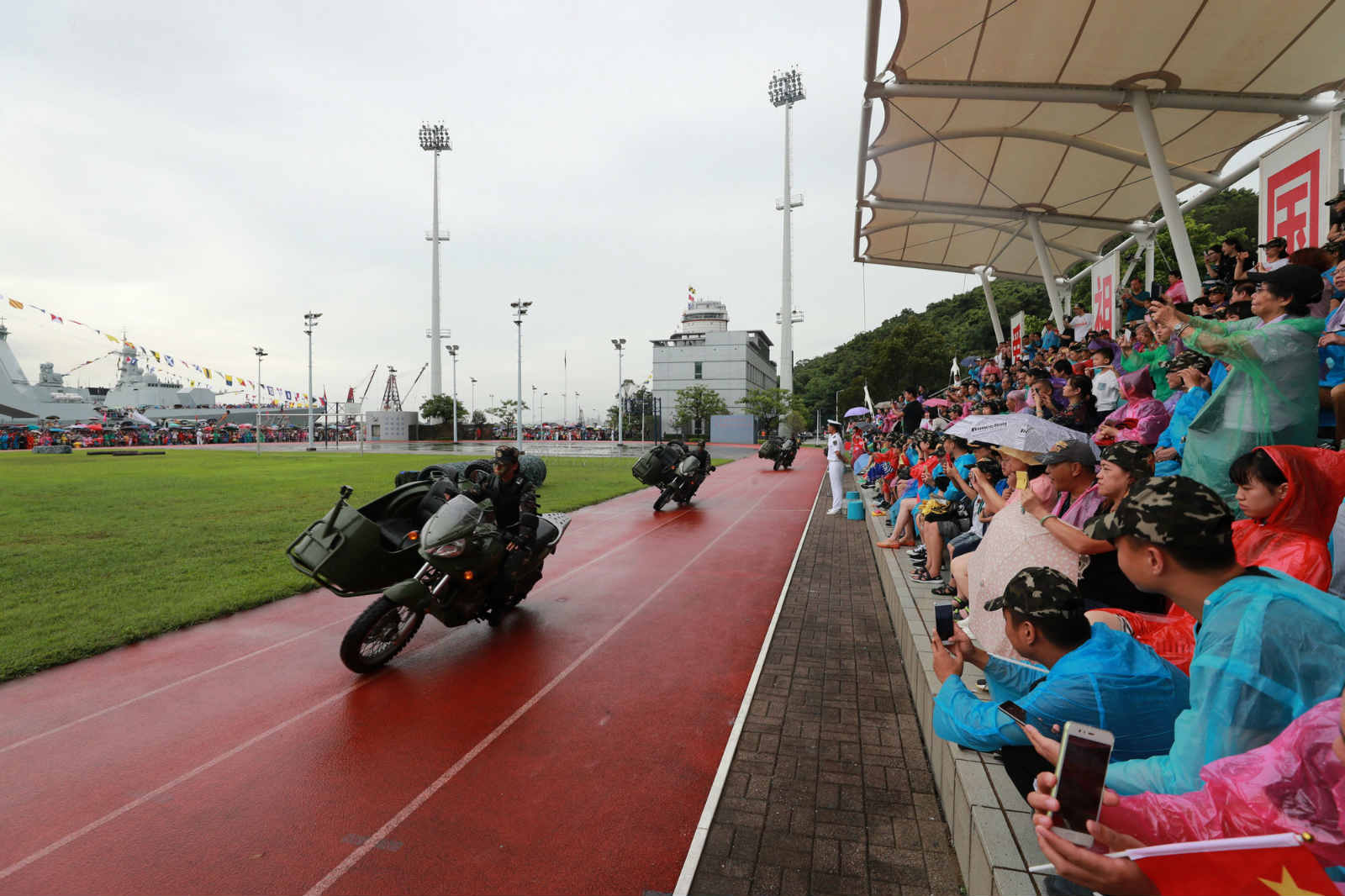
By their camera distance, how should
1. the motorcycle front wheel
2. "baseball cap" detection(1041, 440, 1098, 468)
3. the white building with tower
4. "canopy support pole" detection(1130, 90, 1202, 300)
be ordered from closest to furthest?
1. "baseball cap" detection(1041, 440, 1098, 468)
2. the motorcycle front wheel
3. "canopy support pole" detection(1130, 90, 1202, 300)
4. the white building with tower

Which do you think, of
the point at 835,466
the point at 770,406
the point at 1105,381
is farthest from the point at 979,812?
the point at 770,406

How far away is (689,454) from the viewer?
14.1 meters

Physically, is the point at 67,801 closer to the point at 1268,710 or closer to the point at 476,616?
the point at 476,616

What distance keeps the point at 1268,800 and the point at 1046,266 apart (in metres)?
15.2

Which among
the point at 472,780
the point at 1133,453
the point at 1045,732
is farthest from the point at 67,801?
the point at 1133,453

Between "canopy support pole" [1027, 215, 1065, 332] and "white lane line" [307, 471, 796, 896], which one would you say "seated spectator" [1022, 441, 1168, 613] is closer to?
"white lane line" [307, 471, 796, 896]

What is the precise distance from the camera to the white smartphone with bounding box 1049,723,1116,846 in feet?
3.98

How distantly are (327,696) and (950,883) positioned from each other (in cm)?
414

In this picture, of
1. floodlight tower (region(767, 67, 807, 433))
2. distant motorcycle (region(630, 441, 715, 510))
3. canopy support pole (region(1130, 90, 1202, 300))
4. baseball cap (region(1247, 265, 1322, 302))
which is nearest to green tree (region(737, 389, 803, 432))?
floodlight tower (region(767, 67, 807, 433))

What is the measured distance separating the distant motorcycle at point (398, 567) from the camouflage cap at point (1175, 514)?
4306 millimetres

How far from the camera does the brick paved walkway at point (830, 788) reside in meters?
2.64

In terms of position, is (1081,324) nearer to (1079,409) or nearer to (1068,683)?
(1079,409)

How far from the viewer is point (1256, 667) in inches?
56.1

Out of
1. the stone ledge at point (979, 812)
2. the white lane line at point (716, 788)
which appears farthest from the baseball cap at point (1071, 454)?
the white lane line at point (716, 788)
